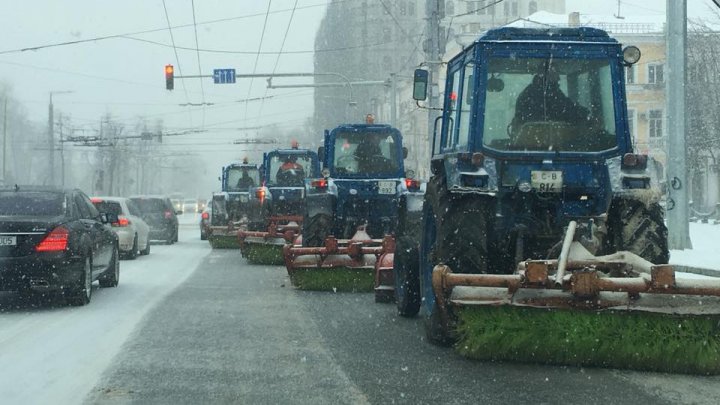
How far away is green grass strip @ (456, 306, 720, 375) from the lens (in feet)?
23.4

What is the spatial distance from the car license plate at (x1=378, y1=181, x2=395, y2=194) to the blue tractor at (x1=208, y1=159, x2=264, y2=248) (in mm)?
10229

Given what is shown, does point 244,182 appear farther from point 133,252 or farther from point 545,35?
point 545,35

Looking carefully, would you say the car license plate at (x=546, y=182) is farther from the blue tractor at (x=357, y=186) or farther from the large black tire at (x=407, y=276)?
the blue tractor at (x=357, y=186)

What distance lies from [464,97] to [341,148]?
7181 millimetres

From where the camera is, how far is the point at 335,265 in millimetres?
13703

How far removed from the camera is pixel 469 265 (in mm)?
7891

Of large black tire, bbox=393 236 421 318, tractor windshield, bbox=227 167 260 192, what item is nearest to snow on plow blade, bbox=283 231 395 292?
large black tire, bbox=393 236 421 318

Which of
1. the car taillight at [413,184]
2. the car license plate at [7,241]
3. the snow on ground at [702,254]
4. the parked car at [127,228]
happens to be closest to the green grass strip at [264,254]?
the parked car at [127,228]

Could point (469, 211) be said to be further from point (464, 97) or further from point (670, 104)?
point (670, 104)

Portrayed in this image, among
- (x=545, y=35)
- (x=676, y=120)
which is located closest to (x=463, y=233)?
(x=545, y=35)

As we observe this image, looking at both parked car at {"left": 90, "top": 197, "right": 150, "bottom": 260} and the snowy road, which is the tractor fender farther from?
parked car at {"left": 90, "top": 197, "right": 150, "bottom": 260}

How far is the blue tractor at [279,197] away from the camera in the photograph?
19766mm

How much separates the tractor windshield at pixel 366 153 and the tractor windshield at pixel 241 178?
12154 millimetres

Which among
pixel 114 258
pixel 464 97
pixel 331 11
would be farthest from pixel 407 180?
pixel 331 11
